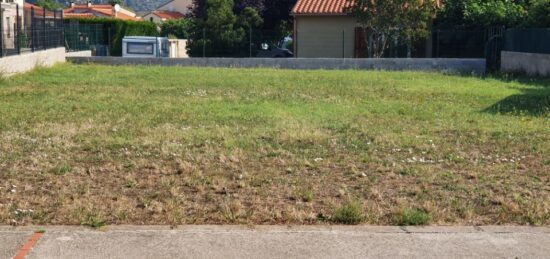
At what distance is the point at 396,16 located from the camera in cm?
2959

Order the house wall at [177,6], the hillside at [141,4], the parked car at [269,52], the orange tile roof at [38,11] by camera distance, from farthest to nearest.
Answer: the hillside at [141,4] < the house wall at [177,6] < the parked car at [269,52] < the orange tile roof at [38,11]

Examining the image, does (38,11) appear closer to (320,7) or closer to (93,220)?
(320,7)

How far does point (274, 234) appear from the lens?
19.6ft

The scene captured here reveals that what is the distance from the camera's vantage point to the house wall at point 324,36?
34.5 m

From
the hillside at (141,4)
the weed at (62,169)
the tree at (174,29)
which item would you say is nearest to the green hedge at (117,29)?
the tree at (174,29)

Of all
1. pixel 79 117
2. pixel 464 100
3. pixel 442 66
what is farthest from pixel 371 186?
A: pixel 442 66

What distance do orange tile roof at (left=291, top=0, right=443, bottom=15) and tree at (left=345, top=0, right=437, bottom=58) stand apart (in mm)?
2956

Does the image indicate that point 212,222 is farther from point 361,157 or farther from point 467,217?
point 361,157

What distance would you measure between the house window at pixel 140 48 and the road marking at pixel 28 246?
2919 centimetres

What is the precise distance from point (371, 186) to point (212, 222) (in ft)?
6.82

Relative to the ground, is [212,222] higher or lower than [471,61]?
lower

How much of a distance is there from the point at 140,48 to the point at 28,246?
29587 millimetres

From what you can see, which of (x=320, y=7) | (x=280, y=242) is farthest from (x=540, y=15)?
(x=280, y=242)

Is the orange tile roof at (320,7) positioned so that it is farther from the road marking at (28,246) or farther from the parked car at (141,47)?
the road marking at (28,246)
